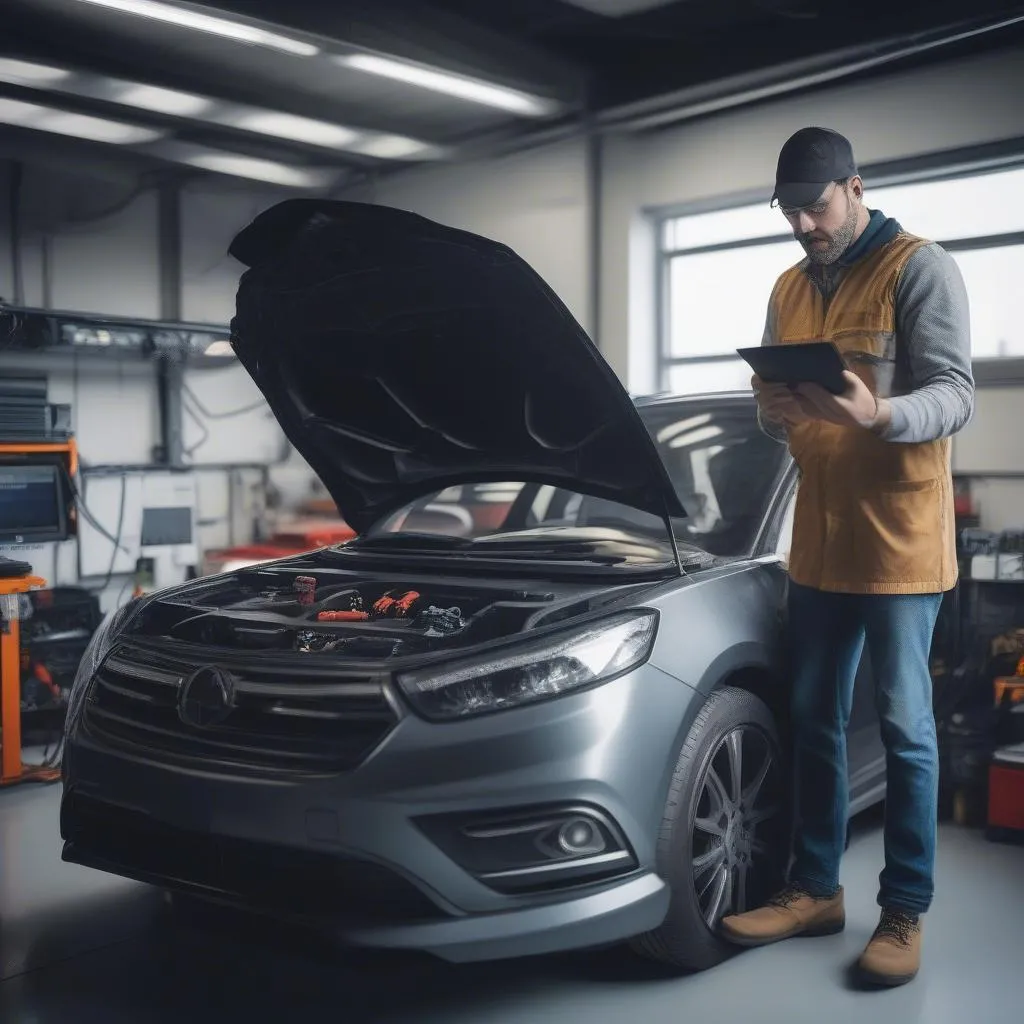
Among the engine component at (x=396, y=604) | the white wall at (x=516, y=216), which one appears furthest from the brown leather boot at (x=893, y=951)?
the white wall at (x=516, y=216)

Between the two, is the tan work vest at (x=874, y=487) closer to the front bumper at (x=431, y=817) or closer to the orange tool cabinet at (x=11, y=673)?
the front bumper at (x=431, y=817)

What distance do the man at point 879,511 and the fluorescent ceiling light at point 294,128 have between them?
5201 mm

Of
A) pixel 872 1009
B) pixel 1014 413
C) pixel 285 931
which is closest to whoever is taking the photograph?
pixel 285 931

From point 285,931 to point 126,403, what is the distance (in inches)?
209

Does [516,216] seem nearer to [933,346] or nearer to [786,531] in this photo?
[786,531]

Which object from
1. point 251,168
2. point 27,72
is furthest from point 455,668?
point 251,168

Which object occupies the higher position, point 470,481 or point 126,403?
point 126,403

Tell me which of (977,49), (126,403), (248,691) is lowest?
(248,691)

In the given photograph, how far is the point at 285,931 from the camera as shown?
1.85 meters

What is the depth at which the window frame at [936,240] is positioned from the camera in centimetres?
528

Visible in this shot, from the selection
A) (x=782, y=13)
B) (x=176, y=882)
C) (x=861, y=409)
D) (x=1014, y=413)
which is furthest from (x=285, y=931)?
(x=782, y=13)

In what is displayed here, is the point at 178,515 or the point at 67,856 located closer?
the point at 67,856

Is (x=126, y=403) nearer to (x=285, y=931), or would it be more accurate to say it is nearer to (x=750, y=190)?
(x=750, y=190)

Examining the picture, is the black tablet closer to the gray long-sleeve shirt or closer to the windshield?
the gray long-sleeve shirt
